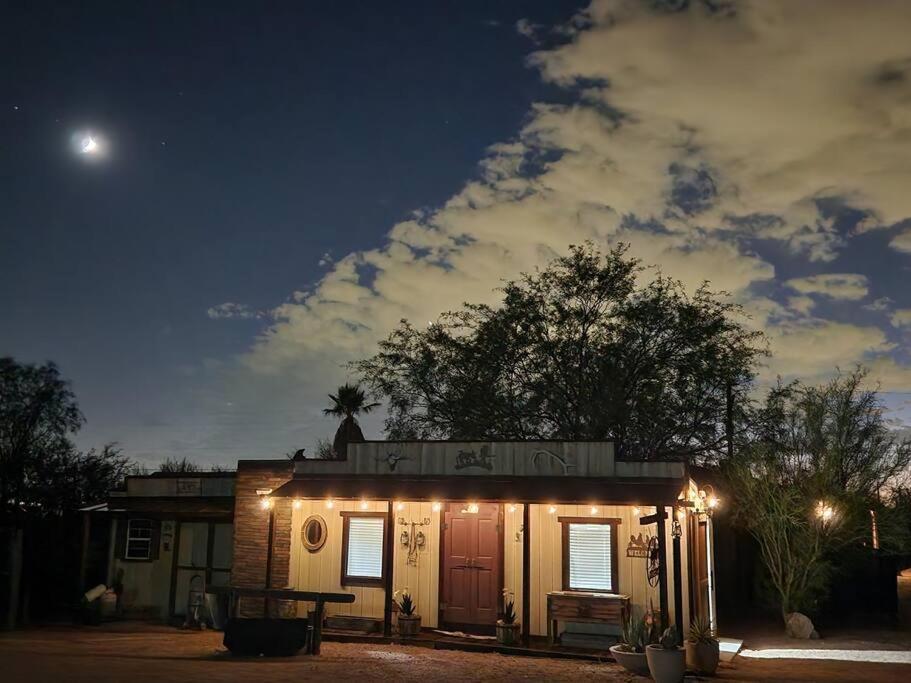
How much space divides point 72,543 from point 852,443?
2180 cm

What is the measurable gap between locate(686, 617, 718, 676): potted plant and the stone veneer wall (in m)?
7.87

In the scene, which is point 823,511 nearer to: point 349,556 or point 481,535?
point 481,535

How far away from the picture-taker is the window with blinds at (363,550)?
15508mm

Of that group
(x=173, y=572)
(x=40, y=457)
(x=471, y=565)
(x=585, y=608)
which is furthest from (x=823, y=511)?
(x=40, y=457)

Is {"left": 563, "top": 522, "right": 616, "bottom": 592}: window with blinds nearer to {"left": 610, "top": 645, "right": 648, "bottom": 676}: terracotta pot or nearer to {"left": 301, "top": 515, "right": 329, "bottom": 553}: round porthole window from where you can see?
{"left": 610, "top": 645, "right": 648, "bottom": 676}: terracotta pot

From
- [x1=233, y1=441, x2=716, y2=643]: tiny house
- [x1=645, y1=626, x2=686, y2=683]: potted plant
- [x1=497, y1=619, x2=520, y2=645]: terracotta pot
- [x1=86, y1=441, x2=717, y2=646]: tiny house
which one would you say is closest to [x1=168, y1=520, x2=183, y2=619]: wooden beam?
[x1=86, y1=441, x2=717, y2=646]: tiny house

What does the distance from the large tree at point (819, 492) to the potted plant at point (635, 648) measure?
660 cm

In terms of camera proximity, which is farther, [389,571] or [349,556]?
[349,556]

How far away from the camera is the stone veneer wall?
1584 centimetres

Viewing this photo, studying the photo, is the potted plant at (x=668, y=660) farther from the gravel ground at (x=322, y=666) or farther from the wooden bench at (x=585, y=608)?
the wooden bench at (x=585, y=608)

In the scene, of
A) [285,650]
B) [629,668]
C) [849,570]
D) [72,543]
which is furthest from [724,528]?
[72,543]

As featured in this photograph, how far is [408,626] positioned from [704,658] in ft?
17.2

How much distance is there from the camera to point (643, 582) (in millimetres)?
13734

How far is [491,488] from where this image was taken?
557 inches
